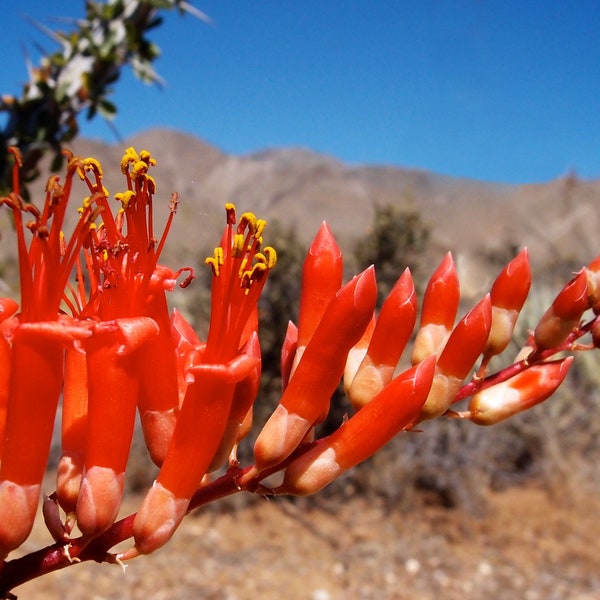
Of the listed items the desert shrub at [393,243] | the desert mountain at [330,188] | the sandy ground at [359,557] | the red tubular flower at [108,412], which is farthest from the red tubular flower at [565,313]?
the desert mountain at [330,188]

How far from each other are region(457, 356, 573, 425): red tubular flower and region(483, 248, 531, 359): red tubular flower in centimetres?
8

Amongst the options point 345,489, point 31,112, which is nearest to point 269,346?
point 345,489

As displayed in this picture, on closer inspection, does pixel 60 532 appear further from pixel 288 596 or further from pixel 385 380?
pixel 288 596

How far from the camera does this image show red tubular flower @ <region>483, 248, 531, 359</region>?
1.40m

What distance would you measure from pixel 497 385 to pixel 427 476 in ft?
19.3

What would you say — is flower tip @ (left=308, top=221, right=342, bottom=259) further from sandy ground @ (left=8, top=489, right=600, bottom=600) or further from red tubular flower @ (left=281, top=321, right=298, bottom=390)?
sandy ground @ (left=8, top=489, right=600, bottom=600)

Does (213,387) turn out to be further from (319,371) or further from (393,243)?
(393,243)

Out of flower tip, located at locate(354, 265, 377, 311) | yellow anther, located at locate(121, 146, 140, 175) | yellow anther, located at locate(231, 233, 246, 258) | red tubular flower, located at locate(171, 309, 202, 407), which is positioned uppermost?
yellow anther, located at locate(121, 146, 140, 175)

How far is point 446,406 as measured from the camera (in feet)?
4.29

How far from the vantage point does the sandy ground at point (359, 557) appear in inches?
216

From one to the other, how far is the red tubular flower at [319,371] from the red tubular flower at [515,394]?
323 mm

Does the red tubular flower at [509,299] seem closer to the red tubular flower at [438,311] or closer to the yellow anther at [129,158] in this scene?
the red tubular flower at [438,311]

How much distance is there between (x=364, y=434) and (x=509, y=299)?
A: 43 cm

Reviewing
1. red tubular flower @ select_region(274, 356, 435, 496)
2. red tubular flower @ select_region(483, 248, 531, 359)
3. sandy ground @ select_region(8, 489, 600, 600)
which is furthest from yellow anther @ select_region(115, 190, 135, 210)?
sandy ground @ select_region(8, 489, 600, 600)
